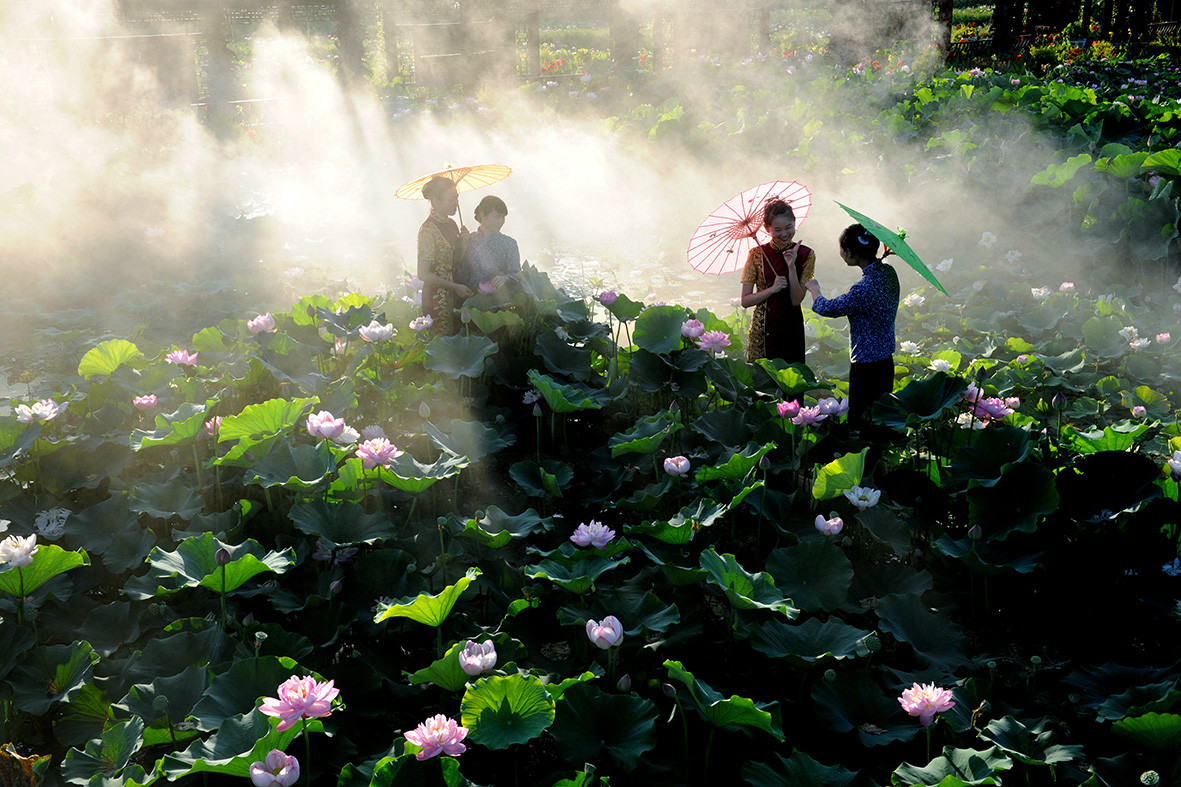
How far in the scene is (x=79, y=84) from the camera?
40.7ft

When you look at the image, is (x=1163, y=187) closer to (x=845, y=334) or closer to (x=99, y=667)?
(x=845, y=334)

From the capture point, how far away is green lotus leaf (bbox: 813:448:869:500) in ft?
8.14

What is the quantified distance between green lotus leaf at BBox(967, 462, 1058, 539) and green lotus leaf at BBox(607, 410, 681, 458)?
920 millimetres

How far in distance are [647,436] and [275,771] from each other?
1599mm

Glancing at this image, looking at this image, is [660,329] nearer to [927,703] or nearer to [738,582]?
[738,582]

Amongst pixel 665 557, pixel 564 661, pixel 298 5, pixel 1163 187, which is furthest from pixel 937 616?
pixel 298 5

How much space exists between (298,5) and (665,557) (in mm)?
12946

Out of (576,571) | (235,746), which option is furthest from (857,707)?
(235,746)

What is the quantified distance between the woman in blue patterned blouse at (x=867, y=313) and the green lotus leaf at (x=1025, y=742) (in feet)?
5.08

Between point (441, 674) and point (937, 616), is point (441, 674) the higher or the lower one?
the higher one

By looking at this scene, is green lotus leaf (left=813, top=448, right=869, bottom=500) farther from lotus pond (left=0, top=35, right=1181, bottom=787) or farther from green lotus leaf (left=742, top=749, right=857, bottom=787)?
green lotus leaf (left=742, top=749, right=857, bottom=787)

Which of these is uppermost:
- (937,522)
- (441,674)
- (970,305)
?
(441,674)

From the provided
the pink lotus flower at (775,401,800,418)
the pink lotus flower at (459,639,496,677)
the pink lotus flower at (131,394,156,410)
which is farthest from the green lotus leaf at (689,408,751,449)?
the pink lotus flower at (131,394,156,410)

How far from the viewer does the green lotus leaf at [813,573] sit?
2.32 meters
